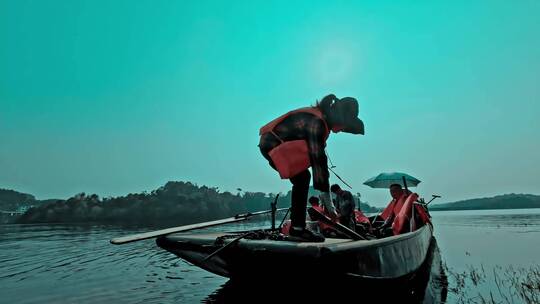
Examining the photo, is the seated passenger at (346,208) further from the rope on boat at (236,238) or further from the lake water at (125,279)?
the rope on boat at (236,238)

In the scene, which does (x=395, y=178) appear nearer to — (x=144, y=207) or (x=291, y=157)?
(x=291, y=157)

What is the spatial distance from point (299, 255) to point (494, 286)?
26.0ft

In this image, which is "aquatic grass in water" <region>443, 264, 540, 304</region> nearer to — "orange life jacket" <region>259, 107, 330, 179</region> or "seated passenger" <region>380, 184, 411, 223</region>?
"seated passenger" <region>380, 184, 411, 223</region>

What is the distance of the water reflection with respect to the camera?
408 cm

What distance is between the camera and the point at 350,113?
173 inches

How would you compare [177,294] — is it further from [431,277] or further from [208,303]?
[431,277]

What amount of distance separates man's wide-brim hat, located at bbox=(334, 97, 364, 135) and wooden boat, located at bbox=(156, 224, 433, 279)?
155cm

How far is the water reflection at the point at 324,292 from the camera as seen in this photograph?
4082 mm

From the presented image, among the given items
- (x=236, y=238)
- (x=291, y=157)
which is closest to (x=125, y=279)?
(x=236, y=238)

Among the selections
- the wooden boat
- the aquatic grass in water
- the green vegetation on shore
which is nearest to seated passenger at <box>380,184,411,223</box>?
the aquatic grass in water

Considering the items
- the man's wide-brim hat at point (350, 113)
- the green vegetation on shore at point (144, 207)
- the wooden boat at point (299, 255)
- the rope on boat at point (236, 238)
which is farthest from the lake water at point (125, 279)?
the green vegetation on shore at point (144, 207)

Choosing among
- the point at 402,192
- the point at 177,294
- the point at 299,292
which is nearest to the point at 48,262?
the point at 177,294

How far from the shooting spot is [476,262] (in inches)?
518

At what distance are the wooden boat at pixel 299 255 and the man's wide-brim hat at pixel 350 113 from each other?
155 cm
